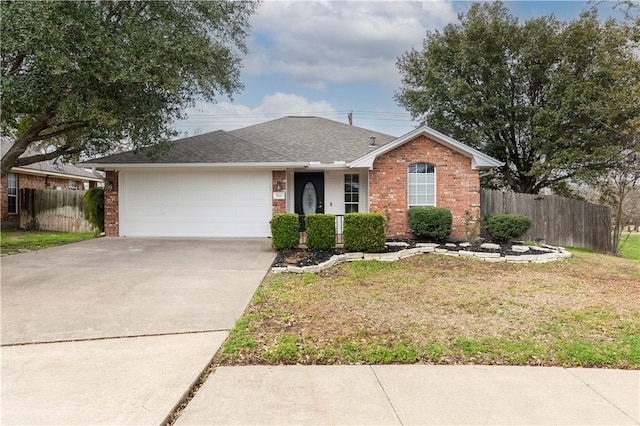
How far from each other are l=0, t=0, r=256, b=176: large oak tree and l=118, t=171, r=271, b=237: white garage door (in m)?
1.57

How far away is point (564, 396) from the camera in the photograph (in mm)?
3131

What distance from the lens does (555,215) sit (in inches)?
519

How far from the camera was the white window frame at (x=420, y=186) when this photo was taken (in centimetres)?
1248

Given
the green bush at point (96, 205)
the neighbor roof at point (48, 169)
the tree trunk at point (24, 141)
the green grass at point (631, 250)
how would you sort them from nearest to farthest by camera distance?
the tree trunk at point (24, 141) < the green bush at point (96, 205) < the green grass at point (631, 250) < the neighbor roof at point (48, 169)

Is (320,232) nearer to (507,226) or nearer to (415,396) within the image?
(507,226)

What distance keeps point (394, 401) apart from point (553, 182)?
1785 cm

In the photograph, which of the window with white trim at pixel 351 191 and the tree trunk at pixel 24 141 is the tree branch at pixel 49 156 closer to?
the tree trunk at pixel 24 141

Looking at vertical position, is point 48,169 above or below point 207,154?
above

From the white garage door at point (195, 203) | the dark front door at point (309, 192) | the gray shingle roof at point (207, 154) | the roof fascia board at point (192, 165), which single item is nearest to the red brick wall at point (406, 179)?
the dark front door at point (309, 192)

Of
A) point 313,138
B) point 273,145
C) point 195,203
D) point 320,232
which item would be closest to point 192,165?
point 195,203

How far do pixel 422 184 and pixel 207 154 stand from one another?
7617mm

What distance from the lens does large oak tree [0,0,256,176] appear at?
825cm

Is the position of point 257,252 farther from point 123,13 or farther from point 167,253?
point 123,13

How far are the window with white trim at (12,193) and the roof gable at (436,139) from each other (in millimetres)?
17044
